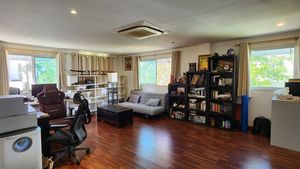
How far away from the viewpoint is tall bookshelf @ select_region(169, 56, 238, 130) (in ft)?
13.6

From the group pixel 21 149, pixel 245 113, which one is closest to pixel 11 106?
pixel 21 149

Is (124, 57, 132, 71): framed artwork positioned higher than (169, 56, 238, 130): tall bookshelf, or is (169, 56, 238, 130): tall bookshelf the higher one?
(124, 57, 132, 71): framed artwork

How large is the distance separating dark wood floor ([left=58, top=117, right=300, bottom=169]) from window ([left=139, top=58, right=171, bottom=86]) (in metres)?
2.29

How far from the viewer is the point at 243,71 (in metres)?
4.06

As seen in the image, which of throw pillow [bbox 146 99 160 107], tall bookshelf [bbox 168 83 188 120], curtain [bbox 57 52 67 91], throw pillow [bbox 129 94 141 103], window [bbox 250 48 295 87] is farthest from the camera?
throw pillow [bbox 129 94 141 103]

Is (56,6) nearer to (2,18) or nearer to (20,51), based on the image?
(2,18)

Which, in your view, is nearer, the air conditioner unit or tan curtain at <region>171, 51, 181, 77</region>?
the air conditioner unit

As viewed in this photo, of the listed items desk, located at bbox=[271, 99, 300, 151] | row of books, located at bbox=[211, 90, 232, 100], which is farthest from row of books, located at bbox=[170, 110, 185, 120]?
desk, located at bbox=[271, 99, 300, 151]

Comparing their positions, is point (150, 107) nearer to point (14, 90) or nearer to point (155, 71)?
point (155, 71)

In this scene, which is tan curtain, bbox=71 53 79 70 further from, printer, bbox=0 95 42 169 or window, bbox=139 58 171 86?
printer, bbox=0 95 42 169

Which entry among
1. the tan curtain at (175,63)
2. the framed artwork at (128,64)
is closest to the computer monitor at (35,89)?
the framed artwork at (128,64)

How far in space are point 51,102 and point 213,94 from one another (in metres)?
4.07

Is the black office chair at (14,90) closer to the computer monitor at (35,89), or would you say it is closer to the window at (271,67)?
the computer monitor at (35,89)

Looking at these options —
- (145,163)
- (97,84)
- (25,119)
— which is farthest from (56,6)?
(97,84)
